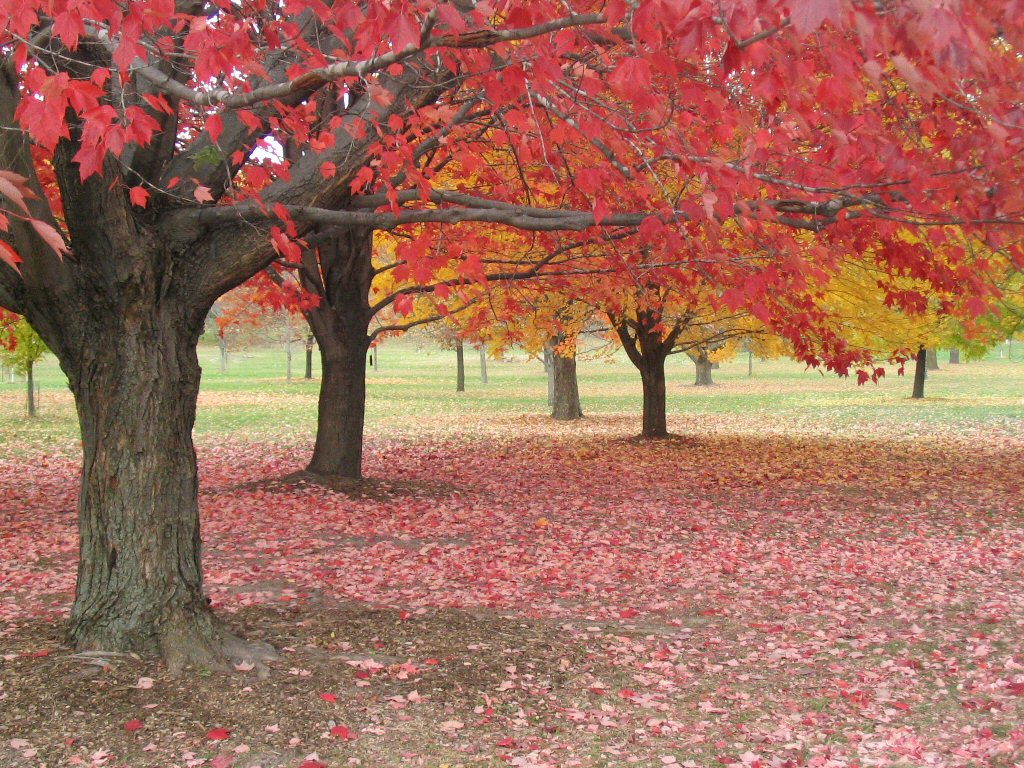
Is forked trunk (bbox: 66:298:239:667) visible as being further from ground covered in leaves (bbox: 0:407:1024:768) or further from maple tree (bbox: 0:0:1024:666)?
ground covered in leaves (bbox: 0:407:1024:768)

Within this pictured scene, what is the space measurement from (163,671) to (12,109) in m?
3.20

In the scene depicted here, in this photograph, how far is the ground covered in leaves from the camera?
165 inches

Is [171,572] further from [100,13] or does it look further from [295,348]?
[295,348]

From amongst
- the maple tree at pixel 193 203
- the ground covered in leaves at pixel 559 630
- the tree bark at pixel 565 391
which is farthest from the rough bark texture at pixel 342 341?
the tree bark at pixel 565 391

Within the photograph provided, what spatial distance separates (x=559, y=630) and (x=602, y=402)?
3004cm

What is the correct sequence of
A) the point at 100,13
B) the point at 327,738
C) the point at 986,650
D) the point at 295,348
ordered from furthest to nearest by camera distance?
the point at 295,348 < the point at 986,650 < the point at 327,738 < the point at 100,13

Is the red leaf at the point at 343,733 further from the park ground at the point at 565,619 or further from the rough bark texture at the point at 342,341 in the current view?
the rough bark texture at the point at 342,341

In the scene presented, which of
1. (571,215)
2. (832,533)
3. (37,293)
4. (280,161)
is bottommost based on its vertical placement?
(832,533)

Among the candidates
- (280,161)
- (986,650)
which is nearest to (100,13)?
(280,161)

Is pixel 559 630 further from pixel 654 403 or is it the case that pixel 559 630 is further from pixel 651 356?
pixel 654 403

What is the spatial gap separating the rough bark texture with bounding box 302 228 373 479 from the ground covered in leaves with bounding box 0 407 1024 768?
64 centimetres

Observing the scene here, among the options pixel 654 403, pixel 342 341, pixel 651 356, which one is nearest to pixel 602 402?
pixel 654 403

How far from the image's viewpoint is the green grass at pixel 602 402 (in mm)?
24219

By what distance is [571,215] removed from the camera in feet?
16.4
